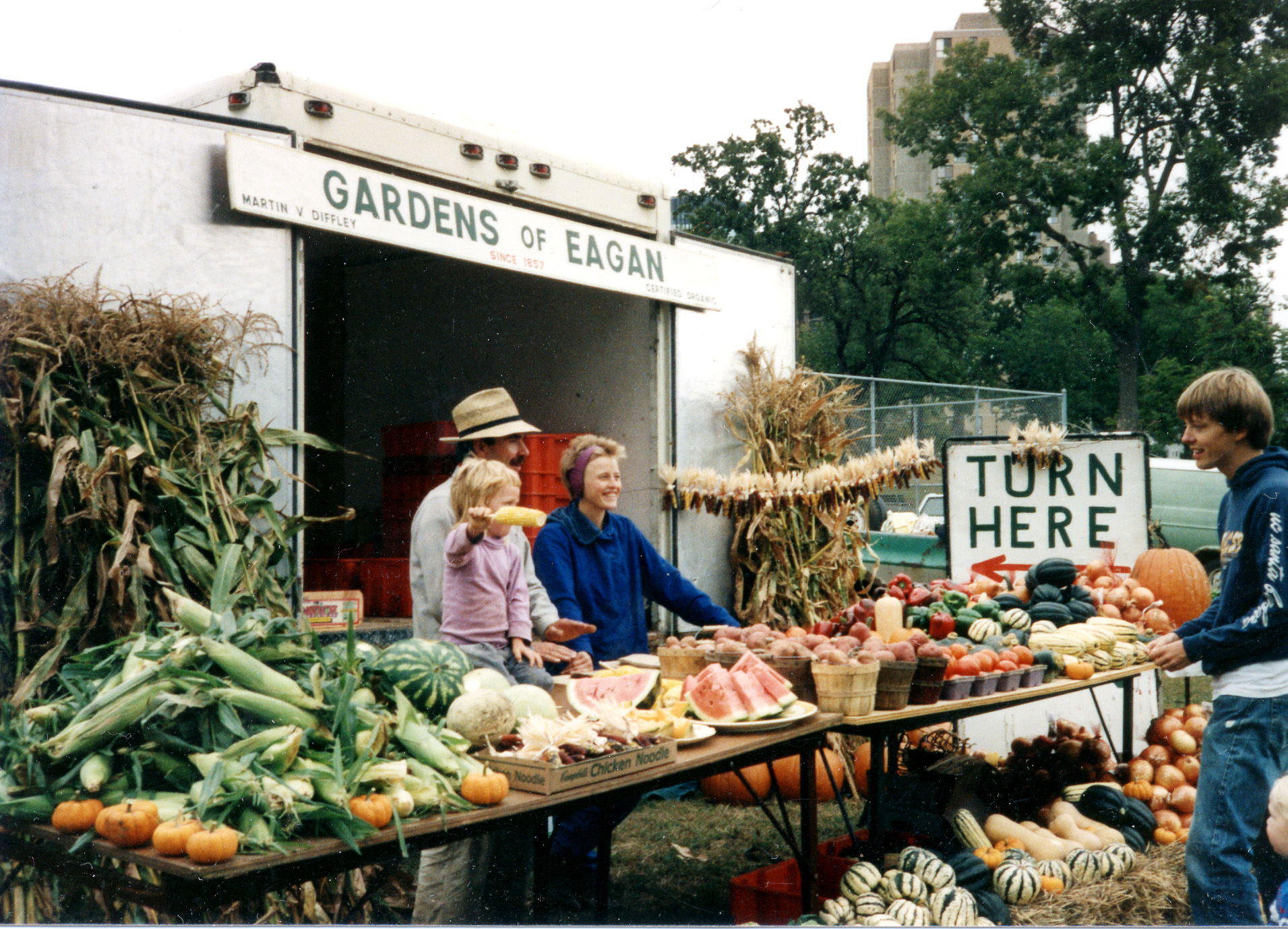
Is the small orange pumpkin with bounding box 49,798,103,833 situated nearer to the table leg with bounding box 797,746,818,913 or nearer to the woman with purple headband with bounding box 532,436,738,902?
the table leg with bounding box 797,746,818,913

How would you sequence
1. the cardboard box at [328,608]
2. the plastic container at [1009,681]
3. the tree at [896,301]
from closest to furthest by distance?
the plastic container at [1009,681] → the cardboard box at [328,608] → the tree at [896,301]

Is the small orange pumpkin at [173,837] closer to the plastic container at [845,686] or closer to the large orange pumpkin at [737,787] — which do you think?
the plastic container at [845,686]

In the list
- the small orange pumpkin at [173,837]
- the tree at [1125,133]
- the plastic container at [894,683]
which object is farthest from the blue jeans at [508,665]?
the tree at [1125,133]

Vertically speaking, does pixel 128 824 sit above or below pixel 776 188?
below

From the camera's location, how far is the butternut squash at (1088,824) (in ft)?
15.7

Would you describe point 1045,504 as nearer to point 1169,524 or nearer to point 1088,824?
point 1088,824

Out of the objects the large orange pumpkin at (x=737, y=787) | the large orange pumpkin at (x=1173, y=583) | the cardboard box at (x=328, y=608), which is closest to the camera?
the cardboard box at (x=328, y=608)

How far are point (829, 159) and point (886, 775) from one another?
70.8ft

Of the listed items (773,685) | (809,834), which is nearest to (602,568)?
(773,685)

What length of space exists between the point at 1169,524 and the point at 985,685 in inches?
467

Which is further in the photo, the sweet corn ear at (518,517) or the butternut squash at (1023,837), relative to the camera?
the butternut squash at (1023,837)

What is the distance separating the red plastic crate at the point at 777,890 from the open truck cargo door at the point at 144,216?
256 cm

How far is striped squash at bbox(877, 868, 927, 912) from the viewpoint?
3881 millimetres

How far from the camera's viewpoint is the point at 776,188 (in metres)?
21.7
